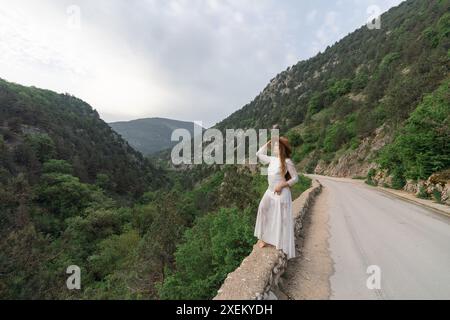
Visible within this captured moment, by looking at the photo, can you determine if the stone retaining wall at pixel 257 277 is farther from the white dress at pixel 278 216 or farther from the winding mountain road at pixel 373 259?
the winding mountain road at pixel 373 259

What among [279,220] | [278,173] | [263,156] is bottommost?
[279,220]

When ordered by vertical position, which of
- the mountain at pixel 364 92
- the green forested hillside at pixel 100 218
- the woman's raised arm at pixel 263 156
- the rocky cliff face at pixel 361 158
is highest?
the mountain at pixel 364 92

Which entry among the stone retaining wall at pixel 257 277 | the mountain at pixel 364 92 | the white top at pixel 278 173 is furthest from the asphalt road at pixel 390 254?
the mountain at pixel 364 92

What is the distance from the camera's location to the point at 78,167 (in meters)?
57.1

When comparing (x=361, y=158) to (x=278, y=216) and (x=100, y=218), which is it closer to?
(x=100, y=218)

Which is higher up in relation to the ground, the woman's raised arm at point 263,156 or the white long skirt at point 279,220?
the woman's raised arm at point 263,156

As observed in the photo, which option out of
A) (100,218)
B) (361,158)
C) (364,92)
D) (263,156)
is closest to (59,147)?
(100,218)

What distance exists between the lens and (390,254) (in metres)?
5.70

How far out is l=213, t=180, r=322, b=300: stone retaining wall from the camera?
3449mm

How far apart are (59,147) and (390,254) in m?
65.6

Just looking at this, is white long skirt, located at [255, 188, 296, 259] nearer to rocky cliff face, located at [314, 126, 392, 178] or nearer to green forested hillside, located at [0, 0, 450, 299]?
green forested hillside, located at [0, 0, 450, 299]

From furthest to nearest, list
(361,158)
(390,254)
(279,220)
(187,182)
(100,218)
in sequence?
(187,182) < (361,158) < (100,218) < (390,254) < (279,220)

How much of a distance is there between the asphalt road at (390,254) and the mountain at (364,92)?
779cm

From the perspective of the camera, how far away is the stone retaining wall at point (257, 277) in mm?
3449
